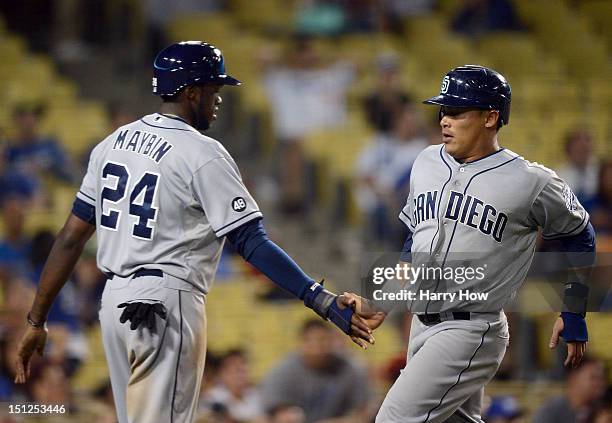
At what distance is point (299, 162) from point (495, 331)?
4673 mm

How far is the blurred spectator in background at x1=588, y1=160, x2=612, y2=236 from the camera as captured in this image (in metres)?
7.39

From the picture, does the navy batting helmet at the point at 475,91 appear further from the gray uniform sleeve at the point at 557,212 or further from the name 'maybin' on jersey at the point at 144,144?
the name 'maybin' on jersey at the point at 144,144

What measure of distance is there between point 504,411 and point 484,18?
17.5 ft

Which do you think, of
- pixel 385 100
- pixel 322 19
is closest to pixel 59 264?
pixel 385 100

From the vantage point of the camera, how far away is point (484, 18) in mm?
10281

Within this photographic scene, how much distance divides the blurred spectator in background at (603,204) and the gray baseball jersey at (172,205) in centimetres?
412

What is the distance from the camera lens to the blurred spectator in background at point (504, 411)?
5.75 meters

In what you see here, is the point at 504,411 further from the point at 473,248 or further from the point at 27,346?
the point at 27,346

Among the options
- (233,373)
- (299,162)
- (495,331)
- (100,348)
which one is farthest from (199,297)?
(299,162)

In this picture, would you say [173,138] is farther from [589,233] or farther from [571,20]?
[571,20]

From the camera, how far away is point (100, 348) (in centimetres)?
682

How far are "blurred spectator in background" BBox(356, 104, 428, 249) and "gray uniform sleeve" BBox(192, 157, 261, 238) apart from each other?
3987 mm

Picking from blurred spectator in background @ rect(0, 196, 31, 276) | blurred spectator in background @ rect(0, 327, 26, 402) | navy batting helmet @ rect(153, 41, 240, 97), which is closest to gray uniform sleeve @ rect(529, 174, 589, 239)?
navy batting helmet @ rect(153, 41, 240, 97)

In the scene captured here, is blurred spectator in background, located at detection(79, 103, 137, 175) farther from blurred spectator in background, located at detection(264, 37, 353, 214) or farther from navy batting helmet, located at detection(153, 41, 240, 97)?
navy batting helmet, located at detection(153, 41, 240, 97)
